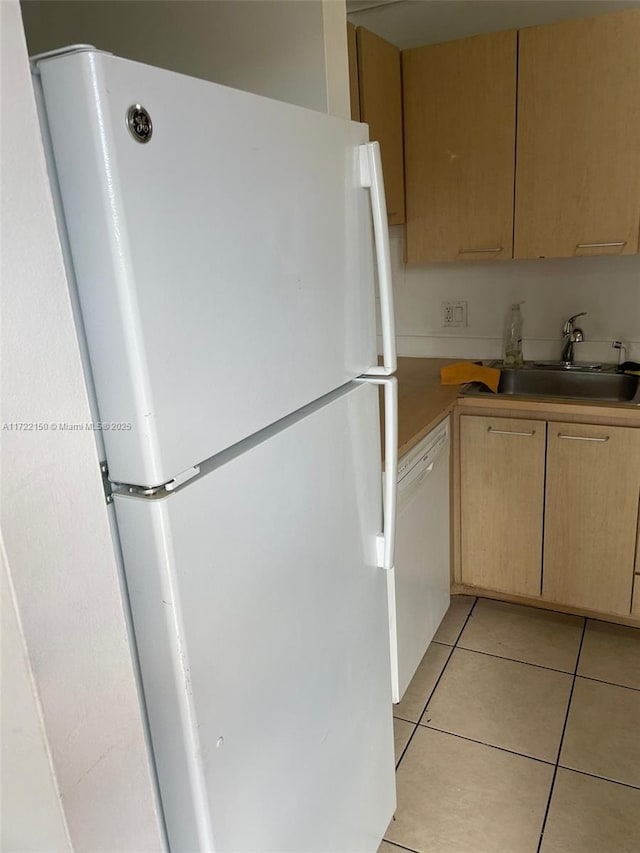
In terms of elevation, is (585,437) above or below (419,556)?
above

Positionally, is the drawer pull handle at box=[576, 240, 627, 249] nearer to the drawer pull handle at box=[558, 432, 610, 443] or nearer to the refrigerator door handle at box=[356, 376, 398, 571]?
the drawer pull handle at box=[558, 432, 610, 443]

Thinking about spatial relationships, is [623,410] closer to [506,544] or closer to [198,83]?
[506,544]

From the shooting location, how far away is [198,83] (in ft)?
2.58

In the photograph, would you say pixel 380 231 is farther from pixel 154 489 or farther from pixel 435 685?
pixel 435 685

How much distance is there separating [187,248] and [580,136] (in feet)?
6.24

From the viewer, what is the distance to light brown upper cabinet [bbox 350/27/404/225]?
2119 mm

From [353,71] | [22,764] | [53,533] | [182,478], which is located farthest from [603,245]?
[22,764]

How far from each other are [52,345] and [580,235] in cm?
207

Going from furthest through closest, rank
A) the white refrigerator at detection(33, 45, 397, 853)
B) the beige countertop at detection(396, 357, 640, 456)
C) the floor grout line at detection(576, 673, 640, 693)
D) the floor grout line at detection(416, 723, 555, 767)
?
the floor grout line at detection(576, 673, 640, 693), the beige countertop at detection(396, 357, 640, 456), the floor grout line at detection(416, 723, 555, 767), the white refrigerator at detection(33, 45, 397, 853)

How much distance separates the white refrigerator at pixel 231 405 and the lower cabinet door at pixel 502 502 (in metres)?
1.14

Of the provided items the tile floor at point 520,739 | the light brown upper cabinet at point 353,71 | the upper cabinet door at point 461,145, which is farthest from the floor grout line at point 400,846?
the light brown upper cabinet at point 353,71

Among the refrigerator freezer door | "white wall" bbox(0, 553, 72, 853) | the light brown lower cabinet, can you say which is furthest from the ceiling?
"white wall" bbox(0, 553, 72, 853)

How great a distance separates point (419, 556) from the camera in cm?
205

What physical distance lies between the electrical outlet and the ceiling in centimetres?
102
